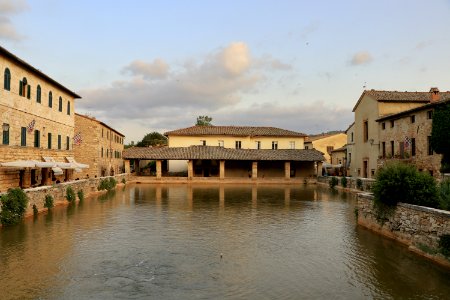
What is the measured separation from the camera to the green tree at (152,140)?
8993 cm

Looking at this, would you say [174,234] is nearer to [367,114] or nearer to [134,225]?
[134,225]

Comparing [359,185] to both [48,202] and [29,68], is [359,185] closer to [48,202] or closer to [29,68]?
[48,202]

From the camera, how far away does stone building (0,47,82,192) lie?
2239 centimetres

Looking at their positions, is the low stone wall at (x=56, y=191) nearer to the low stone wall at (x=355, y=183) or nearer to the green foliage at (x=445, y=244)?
the green foliage at (x=445, y=244)

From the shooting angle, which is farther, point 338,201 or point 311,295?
point 338,201

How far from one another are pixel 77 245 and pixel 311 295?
8.68 m

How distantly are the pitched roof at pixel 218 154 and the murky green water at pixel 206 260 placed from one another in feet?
96.0

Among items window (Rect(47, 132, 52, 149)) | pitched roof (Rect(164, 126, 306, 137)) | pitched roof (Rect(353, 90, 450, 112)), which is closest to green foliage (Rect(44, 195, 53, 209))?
window (Rect(47, 132, 52, 149))

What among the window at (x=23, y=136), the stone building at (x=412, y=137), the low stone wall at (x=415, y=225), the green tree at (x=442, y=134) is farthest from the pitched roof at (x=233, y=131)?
the low stone wall at (x=415, y=225)

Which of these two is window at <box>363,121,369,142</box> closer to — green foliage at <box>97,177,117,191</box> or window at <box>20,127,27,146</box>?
green foliage at <box>97,177,117,191</box>

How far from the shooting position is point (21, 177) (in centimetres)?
2564

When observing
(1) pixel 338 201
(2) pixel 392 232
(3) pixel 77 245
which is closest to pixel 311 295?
(2) pixel 392 232

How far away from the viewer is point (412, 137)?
31.1 meters

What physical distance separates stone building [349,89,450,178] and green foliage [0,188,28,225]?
101ft
